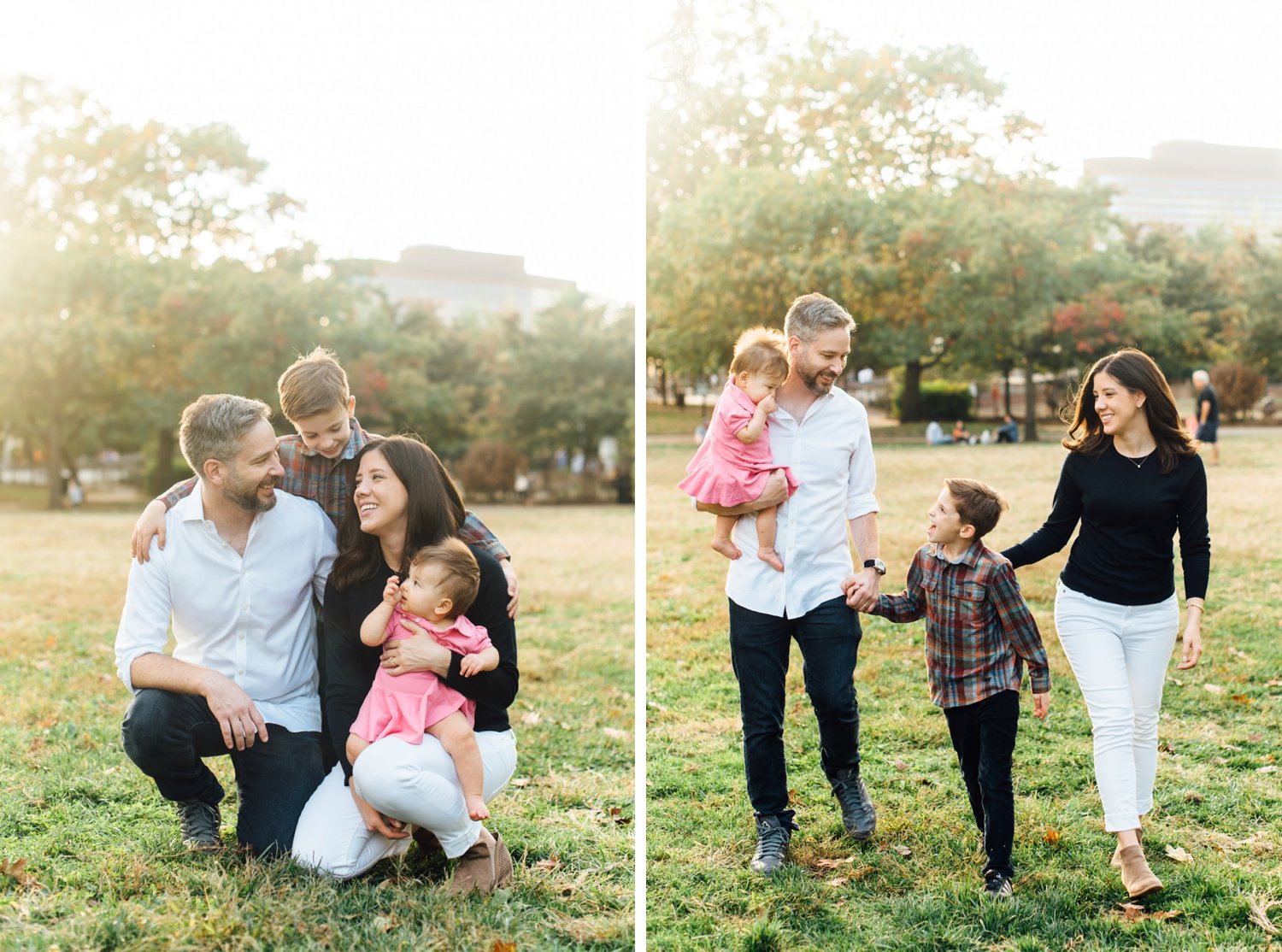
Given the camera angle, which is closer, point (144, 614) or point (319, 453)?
point (144, 614)

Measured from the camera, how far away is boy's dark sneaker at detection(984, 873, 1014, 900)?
3363mm

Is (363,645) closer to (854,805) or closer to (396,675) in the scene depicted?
(396,675)

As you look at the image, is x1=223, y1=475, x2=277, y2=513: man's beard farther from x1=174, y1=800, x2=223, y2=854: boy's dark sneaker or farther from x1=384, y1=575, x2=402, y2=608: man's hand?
x1=174, y1=800, x2=223, y2=854: boy's dark sneaker

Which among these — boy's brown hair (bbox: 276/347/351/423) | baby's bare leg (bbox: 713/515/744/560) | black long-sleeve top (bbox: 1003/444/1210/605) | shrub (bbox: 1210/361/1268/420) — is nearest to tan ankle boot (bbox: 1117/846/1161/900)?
black long-sleeve top (bbox: 1003/444/1210/605)

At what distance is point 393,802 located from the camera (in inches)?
122

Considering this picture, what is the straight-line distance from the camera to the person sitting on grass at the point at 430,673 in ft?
10.3

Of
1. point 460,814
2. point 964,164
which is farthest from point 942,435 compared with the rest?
point 460,814

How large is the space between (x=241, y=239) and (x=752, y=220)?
38.8ft

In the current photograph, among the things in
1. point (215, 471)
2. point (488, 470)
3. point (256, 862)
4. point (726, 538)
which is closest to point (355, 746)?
Answer: point (256, 862)

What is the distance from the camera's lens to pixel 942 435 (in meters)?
13.2

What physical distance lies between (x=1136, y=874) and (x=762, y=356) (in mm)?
1911

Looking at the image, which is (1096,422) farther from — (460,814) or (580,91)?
(580,91)

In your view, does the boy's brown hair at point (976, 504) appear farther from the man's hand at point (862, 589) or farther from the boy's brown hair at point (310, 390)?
the boy's brown hair at point (310, 390)

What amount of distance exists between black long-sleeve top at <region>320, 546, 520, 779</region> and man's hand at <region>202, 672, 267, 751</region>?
0.22m
